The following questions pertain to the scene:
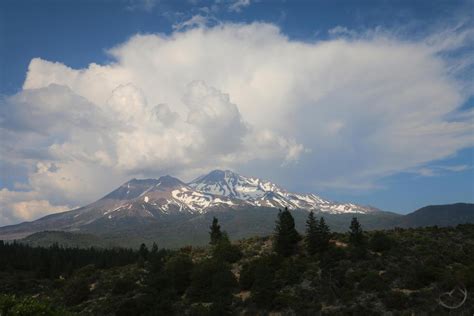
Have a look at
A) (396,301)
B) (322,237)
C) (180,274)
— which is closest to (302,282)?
(322,237)

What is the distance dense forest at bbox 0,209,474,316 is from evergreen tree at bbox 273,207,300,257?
128mm

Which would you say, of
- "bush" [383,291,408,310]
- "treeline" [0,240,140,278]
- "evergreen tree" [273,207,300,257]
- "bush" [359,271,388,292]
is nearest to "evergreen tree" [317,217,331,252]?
"evergreen tree" [273,207,300,257]

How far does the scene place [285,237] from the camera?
1927 inches

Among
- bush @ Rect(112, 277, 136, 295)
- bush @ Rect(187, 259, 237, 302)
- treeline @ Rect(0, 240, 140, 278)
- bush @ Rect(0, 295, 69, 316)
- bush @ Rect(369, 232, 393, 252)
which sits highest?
bush @ Rect(369, 232, 393, 252)

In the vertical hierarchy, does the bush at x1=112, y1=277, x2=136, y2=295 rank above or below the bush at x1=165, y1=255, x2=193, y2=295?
below

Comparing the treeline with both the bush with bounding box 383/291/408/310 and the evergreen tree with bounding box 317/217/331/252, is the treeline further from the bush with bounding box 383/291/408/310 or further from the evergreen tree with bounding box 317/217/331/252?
the bush with bounding box 383/291/408/310

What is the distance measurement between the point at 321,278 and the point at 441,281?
1052cm

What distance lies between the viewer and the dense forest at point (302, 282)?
99.7 ft

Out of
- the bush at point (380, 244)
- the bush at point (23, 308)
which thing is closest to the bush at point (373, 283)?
the bush at point (380, 244)

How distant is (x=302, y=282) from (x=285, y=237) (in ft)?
35.0

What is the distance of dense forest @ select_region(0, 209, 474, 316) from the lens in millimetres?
30375

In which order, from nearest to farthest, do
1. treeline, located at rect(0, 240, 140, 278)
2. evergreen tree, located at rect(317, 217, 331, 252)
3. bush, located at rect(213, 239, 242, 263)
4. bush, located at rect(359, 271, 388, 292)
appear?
bush, located at rect(359, 271, 388, 292) < evergreen tree, located at rect(317, 217, 331, 252) < bush, located at rect(213, 239, 242, 263) < treeline, located at rect(0, 240, 140, 278)

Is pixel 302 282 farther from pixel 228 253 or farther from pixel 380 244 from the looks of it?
pixel 228 253

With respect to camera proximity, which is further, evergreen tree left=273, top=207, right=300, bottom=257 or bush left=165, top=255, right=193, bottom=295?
evergreen tree left=273, top=207, right=300, bottom=257
